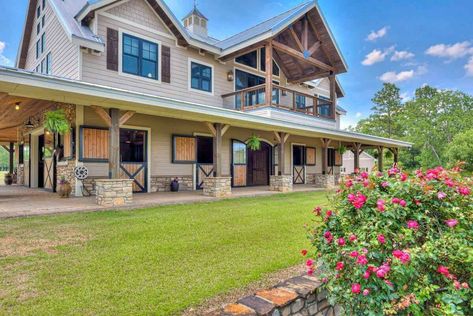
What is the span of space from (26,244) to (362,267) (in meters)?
4.23

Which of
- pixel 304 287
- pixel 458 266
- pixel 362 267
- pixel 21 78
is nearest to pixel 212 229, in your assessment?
pixel 304 287

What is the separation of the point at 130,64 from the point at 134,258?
8088 mm

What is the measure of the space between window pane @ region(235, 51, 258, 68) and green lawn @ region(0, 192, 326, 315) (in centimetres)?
931

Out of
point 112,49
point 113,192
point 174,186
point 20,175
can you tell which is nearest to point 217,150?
point 174,186

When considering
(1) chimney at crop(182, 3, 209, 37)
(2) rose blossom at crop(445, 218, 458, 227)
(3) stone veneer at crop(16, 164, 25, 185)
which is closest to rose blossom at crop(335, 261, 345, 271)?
(2) rose blossom at crop(445, 218, 458, 227)

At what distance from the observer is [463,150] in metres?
22.5

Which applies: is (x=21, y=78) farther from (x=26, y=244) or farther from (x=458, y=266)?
(x=458, y=266)

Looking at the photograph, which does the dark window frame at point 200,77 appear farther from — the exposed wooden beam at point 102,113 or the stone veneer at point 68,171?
the stone veneer at point 68,171

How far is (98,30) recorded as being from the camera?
30.3 ft

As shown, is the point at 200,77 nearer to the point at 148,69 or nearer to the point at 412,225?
the point at 148,69

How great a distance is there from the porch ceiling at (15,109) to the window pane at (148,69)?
10.1ft

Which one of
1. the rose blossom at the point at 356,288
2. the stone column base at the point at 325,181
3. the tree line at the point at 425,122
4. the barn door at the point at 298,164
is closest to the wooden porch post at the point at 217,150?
the stone column base at the point at 325,181

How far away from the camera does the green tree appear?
22.2m

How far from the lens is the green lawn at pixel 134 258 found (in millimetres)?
2502
